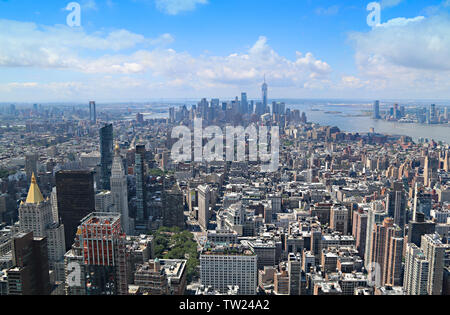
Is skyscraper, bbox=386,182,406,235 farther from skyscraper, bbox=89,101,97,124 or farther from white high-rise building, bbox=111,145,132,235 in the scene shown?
skyscraper, bbox=89,101,97,124

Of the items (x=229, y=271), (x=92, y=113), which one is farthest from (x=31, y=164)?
(x=229, y=271)

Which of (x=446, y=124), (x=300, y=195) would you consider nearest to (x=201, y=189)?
(x=300, y=195)

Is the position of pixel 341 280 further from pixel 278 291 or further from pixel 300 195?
pixel 300 195

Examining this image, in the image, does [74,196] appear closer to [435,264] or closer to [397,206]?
[435,264]

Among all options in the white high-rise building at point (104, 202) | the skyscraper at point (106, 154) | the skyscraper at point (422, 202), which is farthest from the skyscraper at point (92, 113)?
the skyscraper at point (422, 202)

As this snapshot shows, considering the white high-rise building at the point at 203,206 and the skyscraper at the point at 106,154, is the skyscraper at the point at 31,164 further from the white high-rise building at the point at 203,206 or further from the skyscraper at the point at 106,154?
the white high-rise building at the point at 203,206
